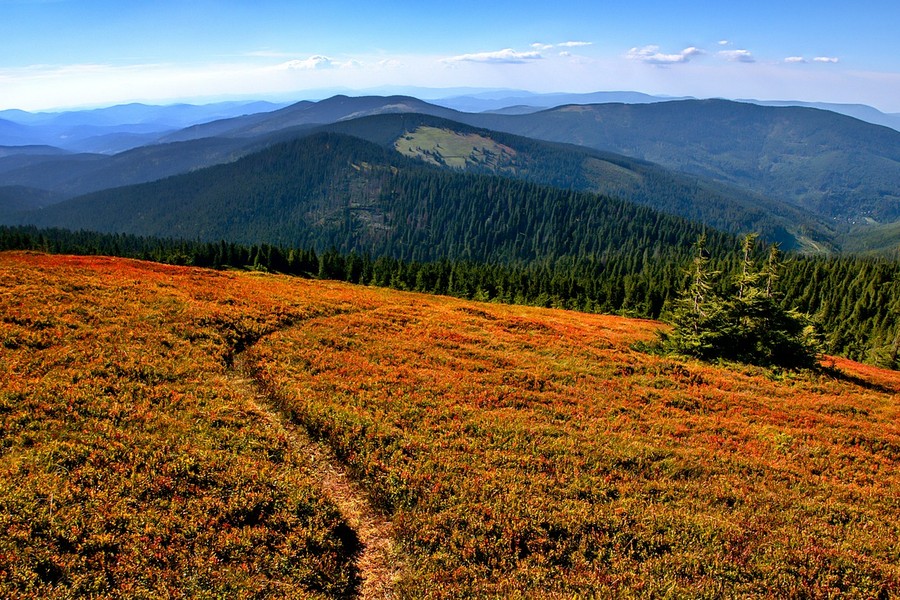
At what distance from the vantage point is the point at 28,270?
115ft

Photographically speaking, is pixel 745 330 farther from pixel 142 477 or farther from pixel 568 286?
pixel 568 286

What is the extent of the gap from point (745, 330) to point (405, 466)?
114 feet

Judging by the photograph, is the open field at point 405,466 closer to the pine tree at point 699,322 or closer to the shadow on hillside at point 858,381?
the shadow on hillside at point 858,381

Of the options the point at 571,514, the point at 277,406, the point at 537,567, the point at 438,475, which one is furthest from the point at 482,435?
the point at 277,406

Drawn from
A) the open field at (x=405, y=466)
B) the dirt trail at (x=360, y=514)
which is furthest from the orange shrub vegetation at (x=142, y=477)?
the dirt trail at (x=360, y=514)

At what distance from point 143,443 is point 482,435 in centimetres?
1362

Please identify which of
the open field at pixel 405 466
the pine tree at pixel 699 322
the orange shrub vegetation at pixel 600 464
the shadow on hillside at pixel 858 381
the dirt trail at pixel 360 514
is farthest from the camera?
the pine tree at pixel 699 322

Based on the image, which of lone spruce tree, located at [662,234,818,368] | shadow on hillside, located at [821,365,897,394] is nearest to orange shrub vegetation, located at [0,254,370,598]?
lone spruce tree, located at [662,234,818,368]

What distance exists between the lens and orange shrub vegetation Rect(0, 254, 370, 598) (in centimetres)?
1159

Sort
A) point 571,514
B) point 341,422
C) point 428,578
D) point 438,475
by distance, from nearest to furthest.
→ point 428,578
point 571,514
point 438,475
point 341,422

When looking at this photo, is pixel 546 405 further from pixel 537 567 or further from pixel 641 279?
pixel 641 279

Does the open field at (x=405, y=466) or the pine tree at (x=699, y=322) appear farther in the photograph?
the pine tree at (x=699, y=322)

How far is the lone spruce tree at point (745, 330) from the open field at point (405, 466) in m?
5.98

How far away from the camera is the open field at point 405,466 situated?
12.7 metres
